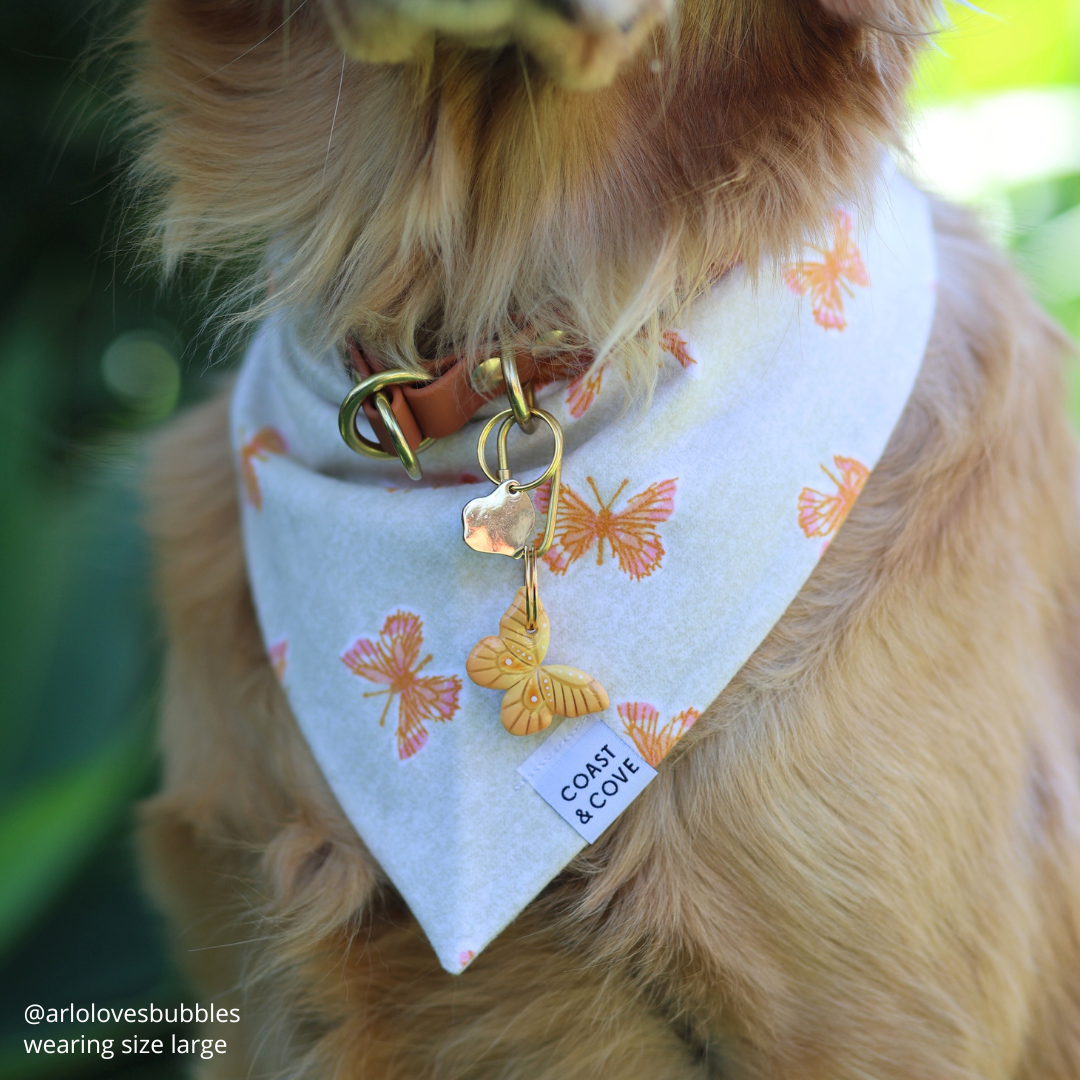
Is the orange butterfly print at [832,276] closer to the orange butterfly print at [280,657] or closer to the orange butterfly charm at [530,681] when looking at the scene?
the orange butterfly charm at [530,681]

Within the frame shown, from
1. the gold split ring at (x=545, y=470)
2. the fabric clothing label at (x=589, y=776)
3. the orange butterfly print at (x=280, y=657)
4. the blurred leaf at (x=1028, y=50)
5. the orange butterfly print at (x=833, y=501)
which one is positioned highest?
the blurred leaf at (x=1028, y=50)

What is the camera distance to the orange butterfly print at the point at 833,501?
3.69 ft

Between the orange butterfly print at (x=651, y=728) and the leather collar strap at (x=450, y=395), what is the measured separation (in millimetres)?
374

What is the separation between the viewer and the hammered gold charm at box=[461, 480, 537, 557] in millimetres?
1059

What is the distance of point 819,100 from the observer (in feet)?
3.51

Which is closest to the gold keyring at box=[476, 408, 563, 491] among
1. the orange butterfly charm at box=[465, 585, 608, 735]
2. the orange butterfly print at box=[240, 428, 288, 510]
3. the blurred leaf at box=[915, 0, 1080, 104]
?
the orange butterfly charm at box=[465, 585, 608, 735]

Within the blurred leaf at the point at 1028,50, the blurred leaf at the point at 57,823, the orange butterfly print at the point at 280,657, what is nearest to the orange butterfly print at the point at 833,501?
the orange butterfly print at the point at 280,657

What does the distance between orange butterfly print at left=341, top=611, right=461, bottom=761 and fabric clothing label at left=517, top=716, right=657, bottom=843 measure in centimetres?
12

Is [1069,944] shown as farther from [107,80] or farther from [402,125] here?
[107,80]

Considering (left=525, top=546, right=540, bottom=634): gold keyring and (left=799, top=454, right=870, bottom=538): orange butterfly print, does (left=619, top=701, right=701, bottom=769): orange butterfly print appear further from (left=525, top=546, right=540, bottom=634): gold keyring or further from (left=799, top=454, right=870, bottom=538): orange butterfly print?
(left=799, top=454, right=870, bottom=538): orange butterfly print

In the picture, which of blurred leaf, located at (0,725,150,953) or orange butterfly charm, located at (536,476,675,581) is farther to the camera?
blurred leaf, located at (0,725,150,953)

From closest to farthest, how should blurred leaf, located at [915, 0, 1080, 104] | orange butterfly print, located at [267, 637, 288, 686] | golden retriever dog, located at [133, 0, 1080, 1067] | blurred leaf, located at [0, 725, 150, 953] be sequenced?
1. golden retriever dog, located at [133, 0, 1080, 1067]
2. orange butterfly print, located at [267, 637, 288, 686]
3. blurred leaf, located at [0, 725, 150, 953]
4. blurred leaf, located at [915, 0, 1080, 104]

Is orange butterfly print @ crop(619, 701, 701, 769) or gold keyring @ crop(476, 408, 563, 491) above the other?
gold keyring @ crop(476, 408, 563, 491)

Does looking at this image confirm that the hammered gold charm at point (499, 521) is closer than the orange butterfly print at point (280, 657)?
Yes
